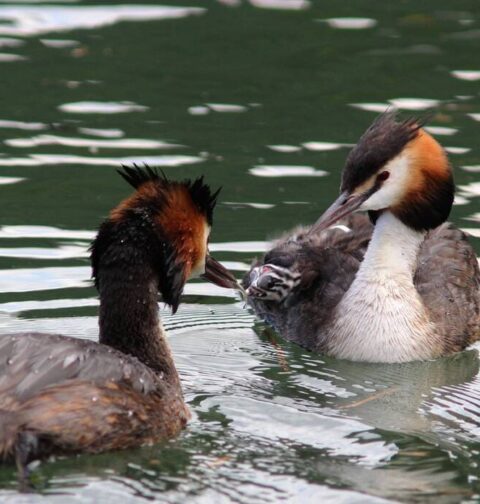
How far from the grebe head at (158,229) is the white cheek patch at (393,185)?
6.59 ft

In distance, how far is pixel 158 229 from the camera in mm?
8461

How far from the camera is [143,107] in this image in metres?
14.6

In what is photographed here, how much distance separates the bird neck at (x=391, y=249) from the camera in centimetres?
1051

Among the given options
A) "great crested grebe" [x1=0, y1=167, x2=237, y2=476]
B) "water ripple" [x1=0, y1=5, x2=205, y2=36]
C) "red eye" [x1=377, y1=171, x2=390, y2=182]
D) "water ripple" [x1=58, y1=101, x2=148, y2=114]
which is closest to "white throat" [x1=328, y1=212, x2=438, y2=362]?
"red eye" [x1=377, y1=171, x2=390, y2=182]

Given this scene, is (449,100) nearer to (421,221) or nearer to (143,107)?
(143,107)

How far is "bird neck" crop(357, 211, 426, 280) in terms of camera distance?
34.5ft

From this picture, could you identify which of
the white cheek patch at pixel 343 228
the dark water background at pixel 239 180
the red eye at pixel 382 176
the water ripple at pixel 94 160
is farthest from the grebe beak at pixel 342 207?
the water ripple at pixel 94 160

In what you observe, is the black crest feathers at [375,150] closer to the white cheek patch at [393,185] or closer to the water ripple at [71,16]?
the white cheek patch at [393,185]

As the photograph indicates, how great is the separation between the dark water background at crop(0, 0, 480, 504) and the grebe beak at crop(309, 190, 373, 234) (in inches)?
35.4

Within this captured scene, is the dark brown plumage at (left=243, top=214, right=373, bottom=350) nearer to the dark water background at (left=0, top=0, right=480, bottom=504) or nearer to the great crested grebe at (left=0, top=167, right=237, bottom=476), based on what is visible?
the dark water background at (left=0, top=0, right=480, bottom=504)

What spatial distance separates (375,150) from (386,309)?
106 cm

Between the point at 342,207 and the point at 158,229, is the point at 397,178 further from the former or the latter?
the point at 158,229

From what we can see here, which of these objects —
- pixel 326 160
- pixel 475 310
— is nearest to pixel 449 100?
pixel 326 160

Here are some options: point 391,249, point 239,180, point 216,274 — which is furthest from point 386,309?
point 239,180
